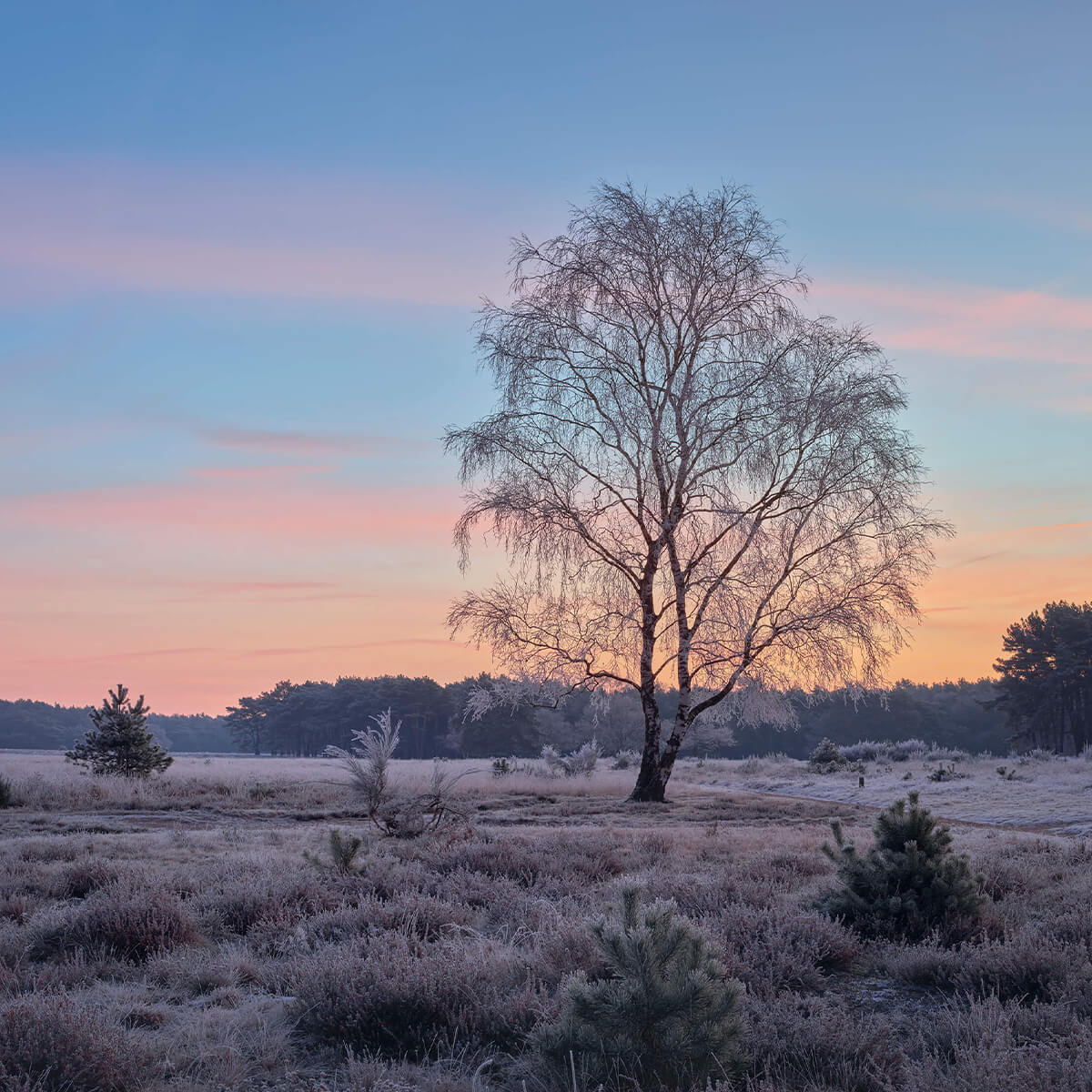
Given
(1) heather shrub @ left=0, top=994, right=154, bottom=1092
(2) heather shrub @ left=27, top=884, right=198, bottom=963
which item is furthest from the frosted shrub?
(1) heather shrub @ left=0, top=994, right=154, bottom=1092

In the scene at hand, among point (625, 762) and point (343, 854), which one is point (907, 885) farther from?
point (625, 762)

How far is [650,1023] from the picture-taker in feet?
12.0

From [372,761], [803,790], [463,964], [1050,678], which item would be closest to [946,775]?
[803,790]

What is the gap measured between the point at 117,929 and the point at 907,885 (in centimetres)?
588

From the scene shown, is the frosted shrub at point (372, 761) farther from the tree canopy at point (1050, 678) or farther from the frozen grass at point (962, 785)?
the tree canopy at point (1050, 678)

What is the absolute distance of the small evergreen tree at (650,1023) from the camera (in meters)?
3.62

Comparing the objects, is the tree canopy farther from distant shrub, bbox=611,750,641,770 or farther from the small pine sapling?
the small pine sapling

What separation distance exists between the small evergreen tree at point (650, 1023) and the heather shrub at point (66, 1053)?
1806mm

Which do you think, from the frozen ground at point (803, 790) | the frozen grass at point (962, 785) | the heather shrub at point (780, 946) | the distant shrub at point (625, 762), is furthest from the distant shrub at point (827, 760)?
the heather shrub at point (780, 946)

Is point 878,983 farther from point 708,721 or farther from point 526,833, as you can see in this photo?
point 708,721

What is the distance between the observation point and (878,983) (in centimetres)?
550

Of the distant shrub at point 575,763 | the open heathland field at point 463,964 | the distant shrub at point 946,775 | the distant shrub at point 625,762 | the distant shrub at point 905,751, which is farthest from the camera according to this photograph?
the distant shrub at point 625,762

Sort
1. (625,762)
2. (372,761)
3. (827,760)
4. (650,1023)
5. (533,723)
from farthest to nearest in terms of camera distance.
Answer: (533,723) → (625,762) → (827,760) → (372,761) → (650,1023)

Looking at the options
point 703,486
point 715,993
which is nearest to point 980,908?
point 715,993
